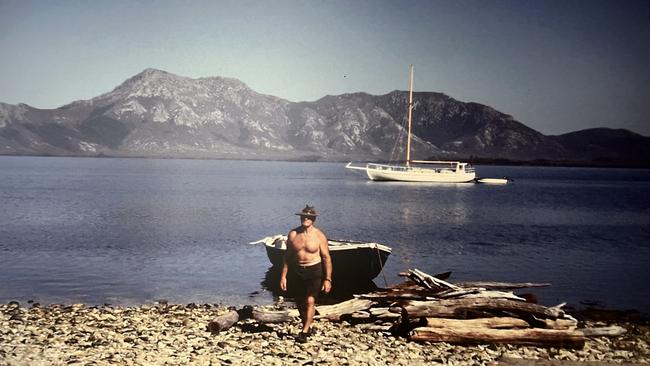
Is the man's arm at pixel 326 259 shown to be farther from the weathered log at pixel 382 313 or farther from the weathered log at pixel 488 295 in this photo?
the weathered log at pixel 488 295

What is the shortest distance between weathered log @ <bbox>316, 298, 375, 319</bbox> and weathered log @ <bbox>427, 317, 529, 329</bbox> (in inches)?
89.2

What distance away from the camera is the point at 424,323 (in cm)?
1295

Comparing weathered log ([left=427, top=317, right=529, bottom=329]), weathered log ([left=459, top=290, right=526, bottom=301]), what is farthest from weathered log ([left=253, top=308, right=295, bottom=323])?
weathered log ([left=459, top=290, right=526, bottom=301])

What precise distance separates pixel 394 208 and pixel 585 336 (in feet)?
177

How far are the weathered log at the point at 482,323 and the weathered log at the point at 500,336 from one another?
5.8 inches

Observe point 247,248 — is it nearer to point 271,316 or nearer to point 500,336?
point 271,316

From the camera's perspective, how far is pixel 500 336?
12.7 metres

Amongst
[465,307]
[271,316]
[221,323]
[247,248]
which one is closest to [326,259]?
[271,316]

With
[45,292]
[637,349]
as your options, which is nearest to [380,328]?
[637,349]

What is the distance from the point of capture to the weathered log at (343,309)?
47.9 feet

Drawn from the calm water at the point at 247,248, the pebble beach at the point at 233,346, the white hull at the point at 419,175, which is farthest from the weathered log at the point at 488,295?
the white hull at the point at 419,175

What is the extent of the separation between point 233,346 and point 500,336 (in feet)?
20.0

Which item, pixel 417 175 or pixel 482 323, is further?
pixel 417 175

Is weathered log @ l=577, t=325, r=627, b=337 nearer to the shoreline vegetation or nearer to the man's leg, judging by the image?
the shoreline vegetation
